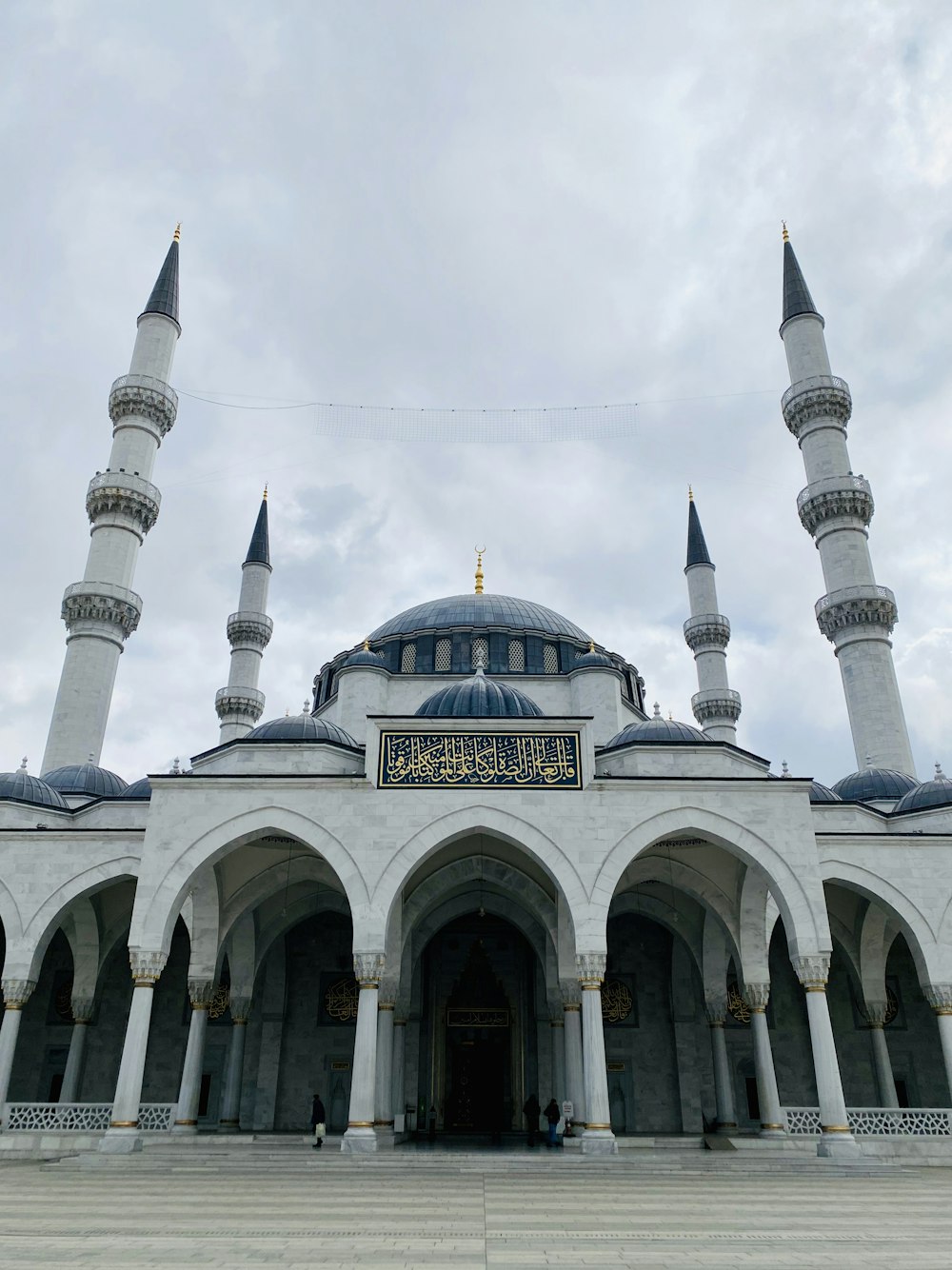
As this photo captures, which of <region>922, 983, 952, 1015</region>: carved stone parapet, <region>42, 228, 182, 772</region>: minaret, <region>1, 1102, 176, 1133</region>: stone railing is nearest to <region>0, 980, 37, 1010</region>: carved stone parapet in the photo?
<region>1, 1102, 176, 1133</region>: stone railing

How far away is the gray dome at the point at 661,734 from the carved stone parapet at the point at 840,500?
6763mm

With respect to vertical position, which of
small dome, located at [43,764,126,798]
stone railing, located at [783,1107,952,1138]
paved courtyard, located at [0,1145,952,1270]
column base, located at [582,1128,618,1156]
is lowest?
paved courtyard, located at [0,1145,952,1270]

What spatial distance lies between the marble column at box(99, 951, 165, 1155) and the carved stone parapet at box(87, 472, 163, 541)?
10.2 m

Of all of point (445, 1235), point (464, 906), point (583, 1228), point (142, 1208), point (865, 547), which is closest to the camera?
point (445, 1235)

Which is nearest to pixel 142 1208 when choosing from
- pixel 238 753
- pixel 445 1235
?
pixel 445 1235

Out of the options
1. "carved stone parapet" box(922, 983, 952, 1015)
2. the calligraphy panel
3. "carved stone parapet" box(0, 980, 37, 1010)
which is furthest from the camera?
"carved stone parapet" box(0, 980, 37, 1010)

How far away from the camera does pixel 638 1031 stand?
1562cm

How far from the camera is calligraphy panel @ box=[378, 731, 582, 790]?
11.3 meters

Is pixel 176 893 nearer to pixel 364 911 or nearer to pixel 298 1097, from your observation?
pixel 364 911

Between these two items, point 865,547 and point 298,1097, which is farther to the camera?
point 865,547

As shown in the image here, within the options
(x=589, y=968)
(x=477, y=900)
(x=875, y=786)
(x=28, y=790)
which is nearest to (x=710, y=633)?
(x=875, y=786)

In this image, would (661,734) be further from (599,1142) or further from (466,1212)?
(466,1212)

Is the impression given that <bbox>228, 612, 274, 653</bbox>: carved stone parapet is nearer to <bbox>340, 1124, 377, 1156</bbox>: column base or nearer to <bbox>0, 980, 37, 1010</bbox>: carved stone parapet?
Result: <bbox>0, 980, 37, 1010</bbox>: carved stone parapet

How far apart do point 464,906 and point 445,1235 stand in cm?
1003
